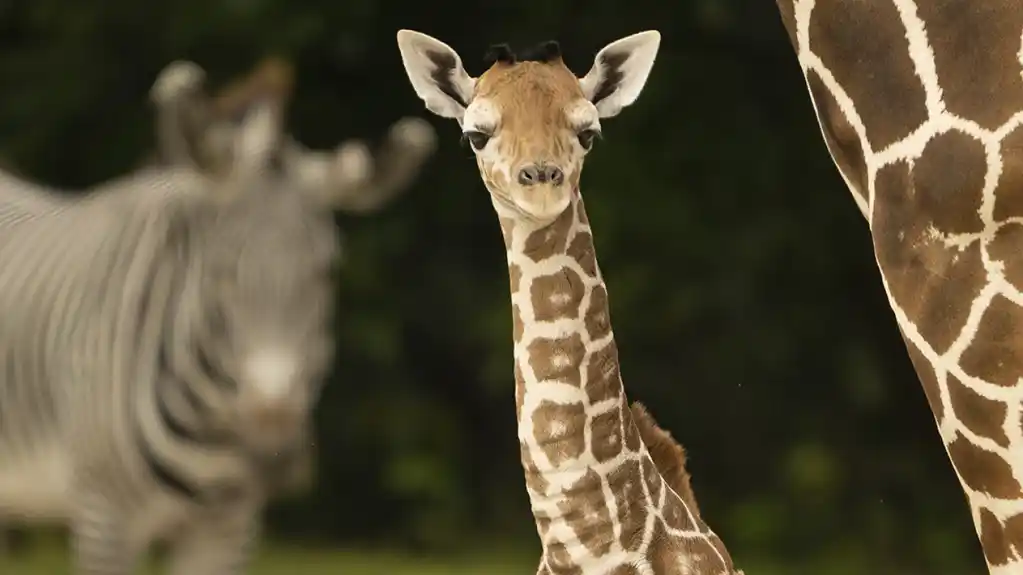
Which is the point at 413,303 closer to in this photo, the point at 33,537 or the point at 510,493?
the point at 510,493

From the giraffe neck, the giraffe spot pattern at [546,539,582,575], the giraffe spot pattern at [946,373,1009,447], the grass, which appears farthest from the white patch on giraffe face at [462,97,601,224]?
the grass

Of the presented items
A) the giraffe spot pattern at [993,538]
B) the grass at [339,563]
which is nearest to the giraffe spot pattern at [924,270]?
the giraffe spot pattern at [993,538]

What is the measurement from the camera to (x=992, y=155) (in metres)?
2.39

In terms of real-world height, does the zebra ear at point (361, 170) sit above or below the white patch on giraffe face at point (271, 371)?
above

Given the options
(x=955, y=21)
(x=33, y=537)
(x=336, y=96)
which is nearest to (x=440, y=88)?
(x=955, y=21)

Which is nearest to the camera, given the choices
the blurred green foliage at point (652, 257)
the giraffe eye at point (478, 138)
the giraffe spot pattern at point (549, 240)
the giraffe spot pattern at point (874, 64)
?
the giraffe spot pattern at point (874, 64)

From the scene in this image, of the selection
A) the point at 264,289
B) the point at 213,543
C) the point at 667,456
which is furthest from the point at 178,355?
the point at 667,456

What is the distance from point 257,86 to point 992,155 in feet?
11.4

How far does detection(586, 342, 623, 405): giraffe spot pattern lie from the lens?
2.90 m

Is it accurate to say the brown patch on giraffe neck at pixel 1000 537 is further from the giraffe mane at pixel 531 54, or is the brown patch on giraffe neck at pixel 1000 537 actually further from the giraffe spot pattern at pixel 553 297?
the giraffe mane at pixel 531 54

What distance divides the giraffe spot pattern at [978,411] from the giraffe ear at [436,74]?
92 centimetres

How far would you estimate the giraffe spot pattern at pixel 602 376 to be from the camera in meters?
2.90

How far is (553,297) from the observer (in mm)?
2896

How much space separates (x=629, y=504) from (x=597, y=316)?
0.30m
